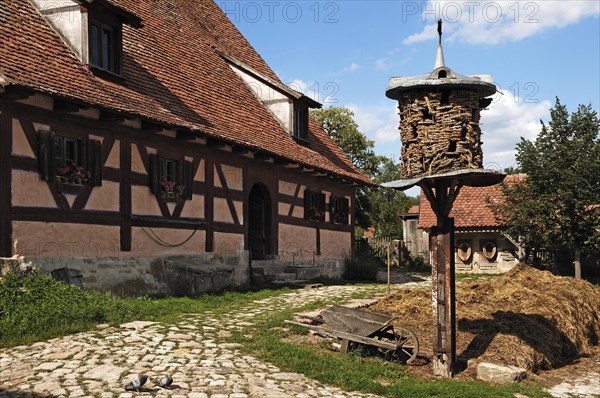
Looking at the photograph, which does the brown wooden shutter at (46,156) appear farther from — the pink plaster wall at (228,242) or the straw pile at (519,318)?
the straw pile at (519,318)

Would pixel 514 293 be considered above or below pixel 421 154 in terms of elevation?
below

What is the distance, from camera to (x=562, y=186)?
20391 mm

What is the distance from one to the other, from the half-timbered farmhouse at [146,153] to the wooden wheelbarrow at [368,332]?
4692 millimetres

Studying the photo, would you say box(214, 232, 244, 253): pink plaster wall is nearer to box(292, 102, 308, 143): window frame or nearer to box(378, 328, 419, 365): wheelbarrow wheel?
box(292, 102, 308, 143): window frame

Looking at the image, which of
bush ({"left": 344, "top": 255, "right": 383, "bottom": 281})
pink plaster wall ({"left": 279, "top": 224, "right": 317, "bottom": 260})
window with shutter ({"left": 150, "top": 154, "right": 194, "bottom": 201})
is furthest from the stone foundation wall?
bush ({"left": 344, "top": 255, "right": 383, "bottom": 281})

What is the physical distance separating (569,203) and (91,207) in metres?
15.0

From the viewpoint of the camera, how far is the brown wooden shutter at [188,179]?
14.0 metres

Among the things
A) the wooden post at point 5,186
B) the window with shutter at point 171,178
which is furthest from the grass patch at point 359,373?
the window with shutter at point 171,178

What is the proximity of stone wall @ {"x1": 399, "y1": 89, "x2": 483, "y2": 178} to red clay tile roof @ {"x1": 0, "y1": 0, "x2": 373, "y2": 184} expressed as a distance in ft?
19.5

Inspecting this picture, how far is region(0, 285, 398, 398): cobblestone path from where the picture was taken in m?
6.43

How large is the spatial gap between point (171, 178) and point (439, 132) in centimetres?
834

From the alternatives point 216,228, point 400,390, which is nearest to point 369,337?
point 400,390

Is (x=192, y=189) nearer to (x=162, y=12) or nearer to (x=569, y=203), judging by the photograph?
(x=162, y=12)

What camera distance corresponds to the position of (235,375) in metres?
7.08
